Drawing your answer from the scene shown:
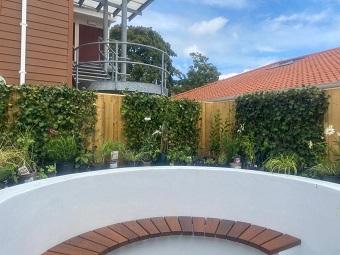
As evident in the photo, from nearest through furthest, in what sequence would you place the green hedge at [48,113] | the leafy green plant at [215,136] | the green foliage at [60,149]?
the green foliage at [60,149], the green hedge at [48,113], the leafy green plant at [215,136]

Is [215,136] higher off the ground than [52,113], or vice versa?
[52,113]

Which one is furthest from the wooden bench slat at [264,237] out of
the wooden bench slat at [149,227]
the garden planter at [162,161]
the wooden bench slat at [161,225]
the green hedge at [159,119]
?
the green hedge at [159,119]

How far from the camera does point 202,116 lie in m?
6.09

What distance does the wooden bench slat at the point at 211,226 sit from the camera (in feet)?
11.3

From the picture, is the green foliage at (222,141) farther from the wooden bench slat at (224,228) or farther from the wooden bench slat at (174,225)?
the wooden bench slat at (174,225)

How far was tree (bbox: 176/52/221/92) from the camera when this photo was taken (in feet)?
85.1

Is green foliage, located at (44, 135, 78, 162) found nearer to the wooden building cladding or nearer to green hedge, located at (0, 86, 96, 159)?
green hedge, located at (0, 86, 96, 159)

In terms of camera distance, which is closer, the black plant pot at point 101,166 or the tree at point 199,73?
the black plant pot at point 101,166

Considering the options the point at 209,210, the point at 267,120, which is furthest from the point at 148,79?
the point at 209,210

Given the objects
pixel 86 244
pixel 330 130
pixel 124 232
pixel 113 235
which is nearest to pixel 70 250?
pixel 86 244

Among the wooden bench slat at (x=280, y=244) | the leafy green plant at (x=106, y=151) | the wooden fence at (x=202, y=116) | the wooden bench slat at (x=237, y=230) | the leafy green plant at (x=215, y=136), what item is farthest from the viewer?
the leafy green plant at (x=215, y=136)

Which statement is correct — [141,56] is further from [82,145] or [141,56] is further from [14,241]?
[14,241]

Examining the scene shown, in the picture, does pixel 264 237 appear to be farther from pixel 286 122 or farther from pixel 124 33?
pixel 124 33

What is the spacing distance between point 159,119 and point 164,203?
1.76 meters
